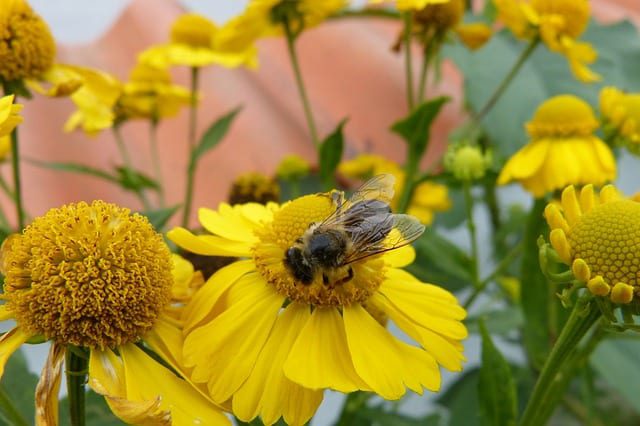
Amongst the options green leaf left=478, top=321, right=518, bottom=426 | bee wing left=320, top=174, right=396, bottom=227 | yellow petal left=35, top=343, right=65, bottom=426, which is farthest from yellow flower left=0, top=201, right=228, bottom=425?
green leaf left=478, top=321, right=518, bottom=426

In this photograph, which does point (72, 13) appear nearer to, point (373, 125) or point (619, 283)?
point (373, 125)

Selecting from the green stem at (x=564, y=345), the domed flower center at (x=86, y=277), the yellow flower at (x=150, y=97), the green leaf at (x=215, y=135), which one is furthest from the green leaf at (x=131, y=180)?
the green stem at (x=564, y=345)

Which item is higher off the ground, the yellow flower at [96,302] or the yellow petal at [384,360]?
the yellow flower at [96,302]

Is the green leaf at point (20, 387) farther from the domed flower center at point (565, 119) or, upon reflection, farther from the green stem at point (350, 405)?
the domed flower center at point (565, 119)

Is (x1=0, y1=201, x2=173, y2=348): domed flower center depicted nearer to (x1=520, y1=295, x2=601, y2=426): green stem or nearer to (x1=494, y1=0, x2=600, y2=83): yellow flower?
(x1=520, y1=295, x2=601, y2=426): green stem

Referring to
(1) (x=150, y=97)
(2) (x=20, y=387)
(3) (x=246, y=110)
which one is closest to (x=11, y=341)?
(2) (x=20, y=387)

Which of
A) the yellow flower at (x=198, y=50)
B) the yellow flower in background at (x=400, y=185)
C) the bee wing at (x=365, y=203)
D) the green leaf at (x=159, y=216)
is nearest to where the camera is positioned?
the bee wing at (x=365, y=203)
